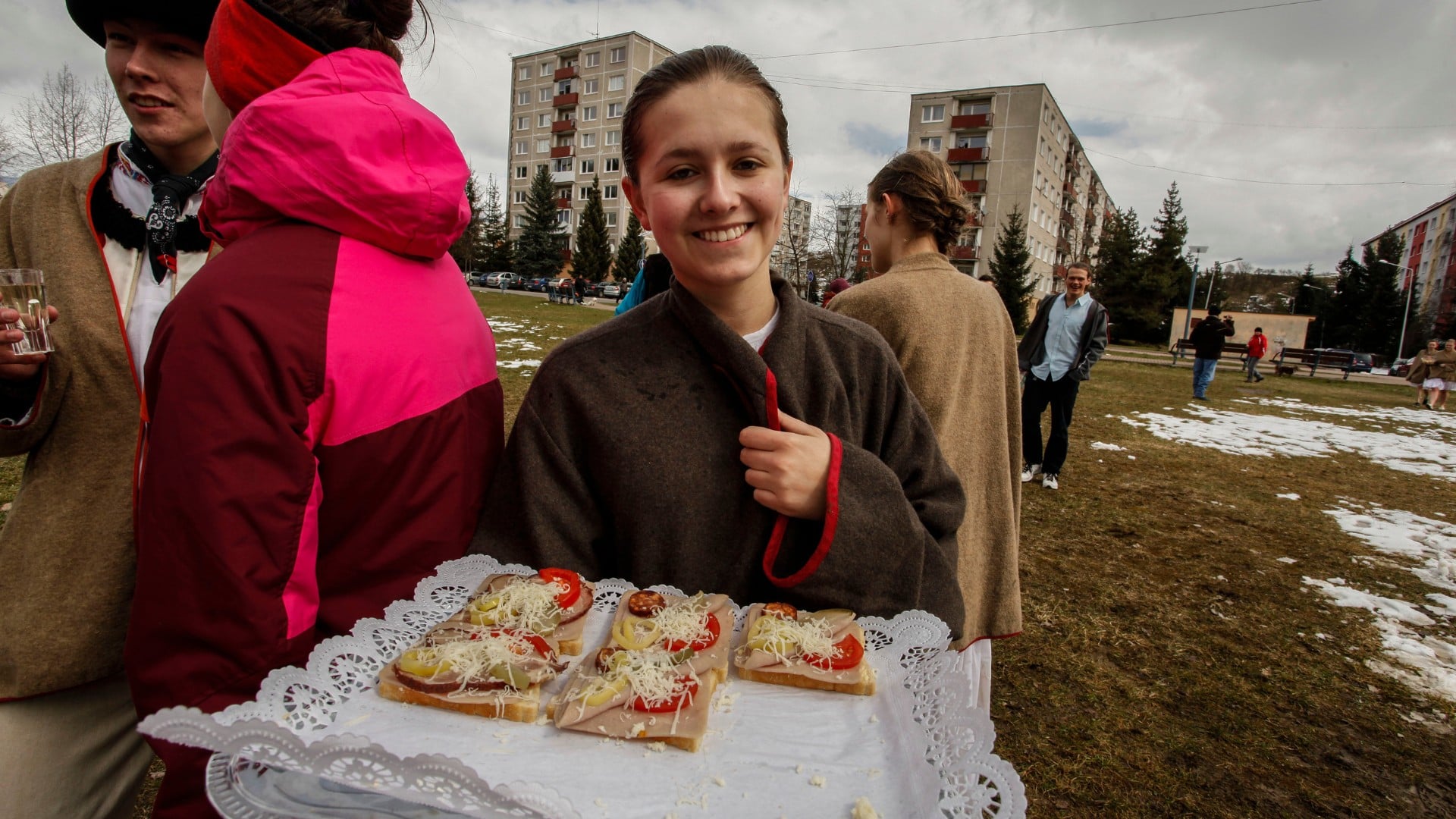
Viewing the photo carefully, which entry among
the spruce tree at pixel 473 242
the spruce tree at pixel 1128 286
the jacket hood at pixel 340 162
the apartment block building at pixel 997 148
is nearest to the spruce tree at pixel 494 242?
the spruce tree at pixel 473 242

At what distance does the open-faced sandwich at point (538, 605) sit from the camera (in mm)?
1293

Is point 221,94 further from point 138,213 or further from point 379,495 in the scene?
point 379,495

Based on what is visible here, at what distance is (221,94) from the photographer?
1271 millimetres

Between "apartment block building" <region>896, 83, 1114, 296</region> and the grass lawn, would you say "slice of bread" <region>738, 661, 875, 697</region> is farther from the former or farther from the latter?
"apartment block building" <region>896, 83, 1114, 296</region>

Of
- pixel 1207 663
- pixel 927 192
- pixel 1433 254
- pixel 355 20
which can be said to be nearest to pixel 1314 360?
pixel 1207 663

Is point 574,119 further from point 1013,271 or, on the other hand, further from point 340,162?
point 340,162

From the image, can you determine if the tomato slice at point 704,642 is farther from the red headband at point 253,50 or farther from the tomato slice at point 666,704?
the red headband at point 253,50

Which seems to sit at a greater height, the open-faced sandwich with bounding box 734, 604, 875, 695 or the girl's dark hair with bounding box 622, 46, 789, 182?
the girl's dark hair with bounding box 622, 46, 789, 182

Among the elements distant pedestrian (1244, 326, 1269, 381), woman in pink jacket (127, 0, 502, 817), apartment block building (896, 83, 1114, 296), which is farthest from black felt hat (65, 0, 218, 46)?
apartment block building (896, 83, 1114, 296)

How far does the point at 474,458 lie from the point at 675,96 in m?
0.89

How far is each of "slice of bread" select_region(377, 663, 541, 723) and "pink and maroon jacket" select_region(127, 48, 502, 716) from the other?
0.16 metres

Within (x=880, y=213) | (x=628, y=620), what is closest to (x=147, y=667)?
(x=628, y=620)

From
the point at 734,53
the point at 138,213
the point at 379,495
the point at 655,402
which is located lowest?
the point at 379,495

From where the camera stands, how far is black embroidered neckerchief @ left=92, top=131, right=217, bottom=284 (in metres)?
1.59
